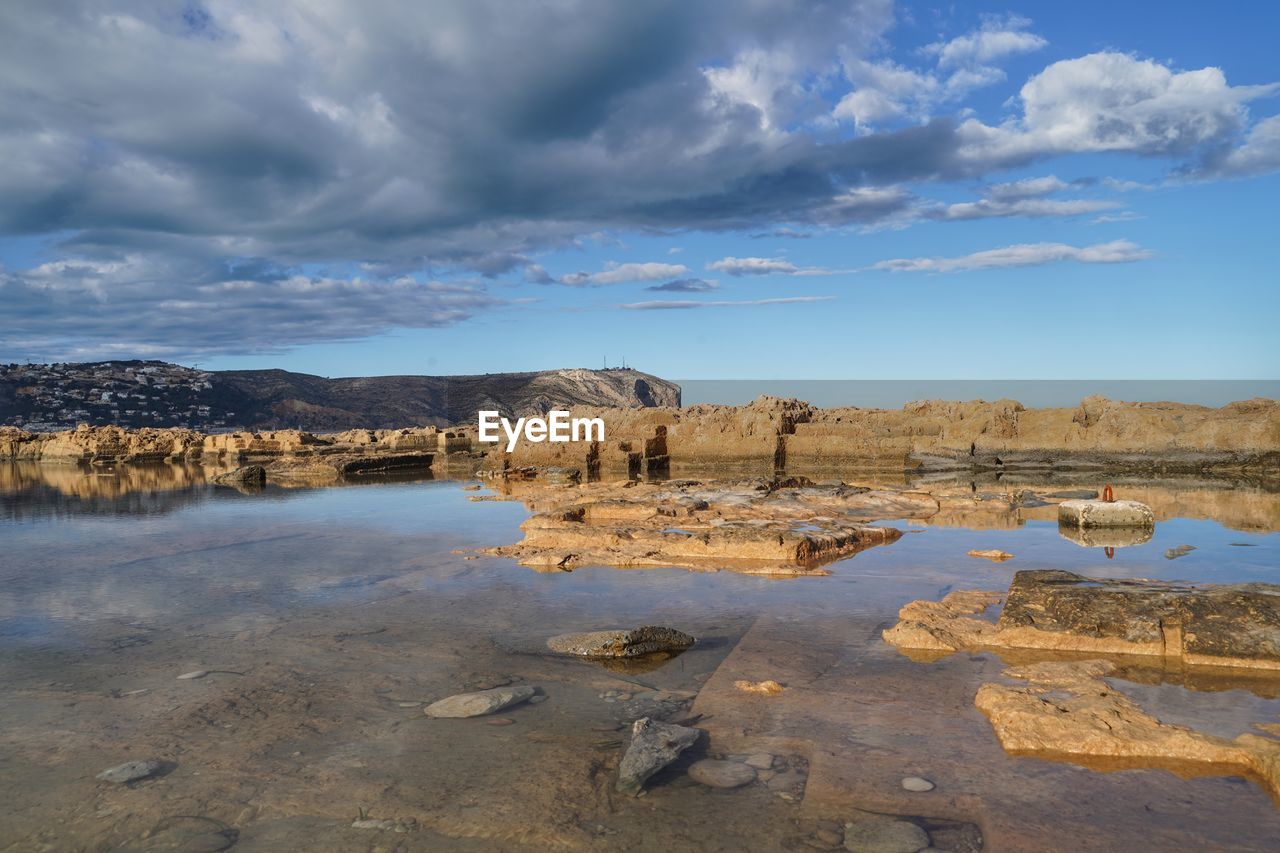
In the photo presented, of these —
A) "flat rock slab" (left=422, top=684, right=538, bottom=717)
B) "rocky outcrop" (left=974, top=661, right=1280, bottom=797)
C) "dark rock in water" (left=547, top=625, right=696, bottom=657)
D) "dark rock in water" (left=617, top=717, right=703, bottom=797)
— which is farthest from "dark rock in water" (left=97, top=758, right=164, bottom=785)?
"rocky outcrop" (left=974, top=661, right=1280, bottom=797)

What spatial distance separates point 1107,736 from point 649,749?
2.19 metres

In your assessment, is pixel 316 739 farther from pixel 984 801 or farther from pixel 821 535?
pixel 821 535

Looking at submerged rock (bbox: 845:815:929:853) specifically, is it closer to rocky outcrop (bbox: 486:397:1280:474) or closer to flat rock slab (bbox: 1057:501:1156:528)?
flat rock slab (bbox: 1057:501:1156:528)

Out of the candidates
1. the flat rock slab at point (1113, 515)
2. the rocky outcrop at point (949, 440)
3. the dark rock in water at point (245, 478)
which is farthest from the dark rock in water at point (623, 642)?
the dark rock in water at point (245, 478)

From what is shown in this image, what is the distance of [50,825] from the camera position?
333 cm

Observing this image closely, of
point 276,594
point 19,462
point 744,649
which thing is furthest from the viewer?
point 19,462

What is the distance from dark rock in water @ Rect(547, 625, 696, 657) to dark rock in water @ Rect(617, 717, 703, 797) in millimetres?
1261

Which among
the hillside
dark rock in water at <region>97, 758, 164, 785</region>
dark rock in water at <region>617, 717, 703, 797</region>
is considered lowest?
dark rock in water at <region>97, 758, 164, 785</region>

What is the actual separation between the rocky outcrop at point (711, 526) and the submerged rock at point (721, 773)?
14.7ft

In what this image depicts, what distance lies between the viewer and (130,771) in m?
3.82

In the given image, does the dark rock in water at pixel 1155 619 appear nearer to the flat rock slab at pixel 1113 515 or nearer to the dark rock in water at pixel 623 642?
the dark rock in water at pixel 623 642

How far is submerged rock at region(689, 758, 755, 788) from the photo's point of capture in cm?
359

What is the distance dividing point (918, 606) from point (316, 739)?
445 cm

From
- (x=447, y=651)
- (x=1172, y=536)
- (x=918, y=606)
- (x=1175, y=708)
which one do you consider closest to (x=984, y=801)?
(x=1175, y=708)
